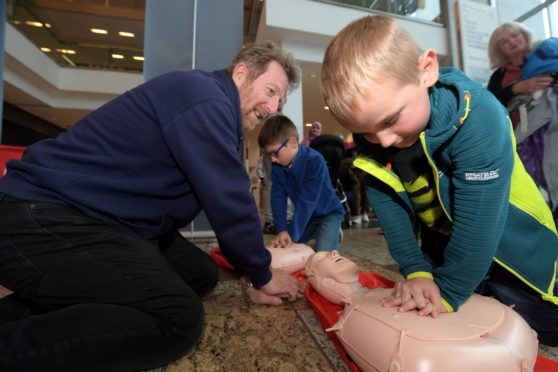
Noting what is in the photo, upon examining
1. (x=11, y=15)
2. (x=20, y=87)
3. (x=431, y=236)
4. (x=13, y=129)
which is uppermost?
(x=11, y=15)

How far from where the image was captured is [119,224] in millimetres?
761

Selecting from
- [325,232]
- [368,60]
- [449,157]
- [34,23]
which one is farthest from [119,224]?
[34,23]

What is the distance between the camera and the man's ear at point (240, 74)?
1.00m

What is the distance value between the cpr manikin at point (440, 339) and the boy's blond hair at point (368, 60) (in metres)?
0.44

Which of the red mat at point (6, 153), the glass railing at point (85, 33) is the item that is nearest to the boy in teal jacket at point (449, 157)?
the red mat at point (6, 153)

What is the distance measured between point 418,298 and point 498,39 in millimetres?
2038

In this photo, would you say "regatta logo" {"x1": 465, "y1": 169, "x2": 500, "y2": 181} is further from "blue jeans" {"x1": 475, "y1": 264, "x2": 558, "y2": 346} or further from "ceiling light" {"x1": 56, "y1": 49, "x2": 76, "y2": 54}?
"ceiling light" {"x1": 56, "y1": 49, "x2": 76, "y2": 54}

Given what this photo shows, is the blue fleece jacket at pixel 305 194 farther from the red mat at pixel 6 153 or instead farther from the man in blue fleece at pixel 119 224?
the red mat at pixel 6 153

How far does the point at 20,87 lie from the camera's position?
262 inches

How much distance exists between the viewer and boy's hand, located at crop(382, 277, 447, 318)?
66 cm

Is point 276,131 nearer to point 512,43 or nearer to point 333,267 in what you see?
point 333,267

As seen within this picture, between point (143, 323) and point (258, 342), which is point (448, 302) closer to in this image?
point (258, 342)

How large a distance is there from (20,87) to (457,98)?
873cm

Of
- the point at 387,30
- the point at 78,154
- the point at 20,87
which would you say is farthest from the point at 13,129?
the point at 387,30
